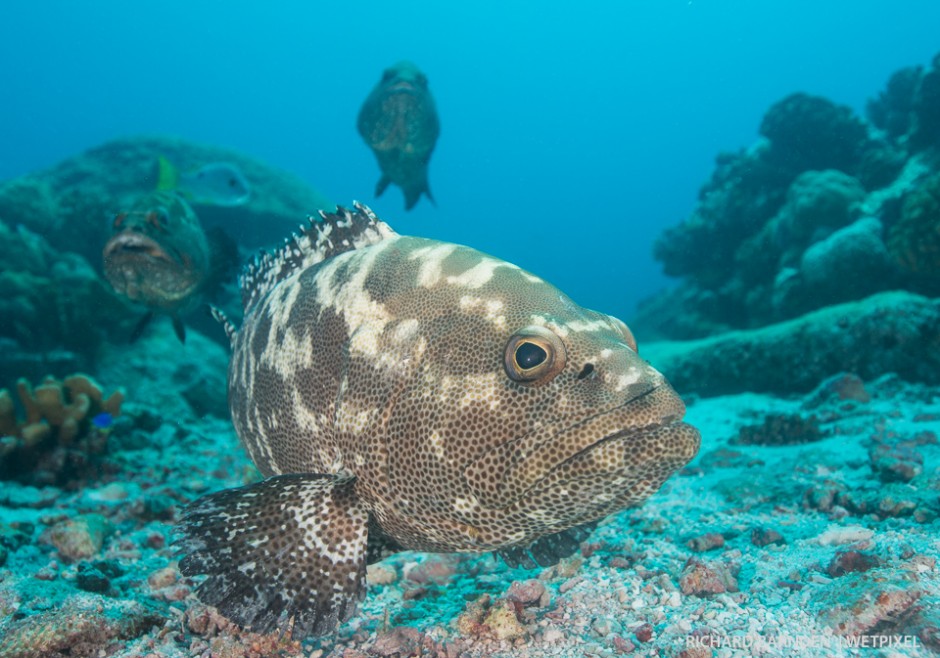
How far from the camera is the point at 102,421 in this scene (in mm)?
6469

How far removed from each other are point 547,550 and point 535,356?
1430mm

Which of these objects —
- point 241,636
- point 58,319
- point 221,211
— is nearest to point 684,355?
point 241,636

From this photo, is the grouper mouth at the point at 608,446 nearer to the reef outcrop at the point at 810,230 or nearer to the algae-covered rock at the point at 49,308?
the reef outcrop at the point at 810,230

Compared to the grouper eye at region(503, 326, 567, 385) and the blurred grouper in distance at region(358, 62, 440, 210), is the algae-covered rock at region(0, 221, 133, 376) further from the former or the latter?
the grouper eye at region(503, 326, 567, 385)

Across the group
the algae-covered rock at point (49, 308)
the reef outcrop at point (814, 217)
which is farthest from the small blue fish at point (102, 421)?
the reef outcrop at point (814, 217)

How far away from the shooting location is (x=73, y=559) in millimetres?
3877

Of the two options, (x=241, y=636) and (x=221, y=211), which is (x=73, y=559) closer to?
(x=241, y=636)

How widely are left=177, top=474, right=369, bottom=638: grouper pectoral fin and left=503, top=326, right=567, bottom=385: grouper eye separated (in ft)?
3.48

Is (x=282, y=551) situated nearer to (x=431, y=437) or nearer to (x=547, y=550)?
(x=431, y=437)

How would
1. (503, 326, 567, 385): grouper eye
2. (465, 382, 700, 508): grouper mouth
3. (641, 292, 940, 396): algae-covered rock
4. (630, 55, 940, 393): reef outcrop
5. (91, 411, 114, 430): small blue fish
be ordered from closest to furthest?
(465, 382, 700, 508): grouper mouth → (503, 326, 567, 385): grouper eye → (91, 411, 114, 430): small blue fish → (641, 292, 940, 396): algae-covered rock → (630, 55, 940, 393): reef outcrop

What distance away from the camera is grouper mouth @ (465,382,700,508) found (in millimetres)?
2193

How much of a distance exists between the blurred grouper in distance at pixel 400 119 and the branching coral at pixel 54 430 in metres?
5.37

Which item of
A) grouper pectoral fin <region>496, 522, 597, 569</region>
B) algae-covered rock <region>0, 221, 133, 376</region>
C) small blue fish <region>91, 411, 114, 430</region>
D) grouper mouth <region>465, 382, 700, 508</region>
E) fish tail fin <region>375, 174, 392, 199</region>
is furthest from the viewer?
fish tail fin <region>375, 174, 392, 199</region>

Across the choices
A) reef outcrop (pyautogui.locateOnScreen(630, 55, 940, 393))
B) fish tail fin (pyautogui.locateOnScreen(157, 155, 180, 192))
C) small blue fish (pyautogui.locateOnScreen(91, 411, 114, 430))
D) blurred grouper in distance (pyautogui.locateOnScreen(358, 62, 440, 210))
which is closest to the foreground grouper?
small blue fish (pyautogui.locateOnScreen(91, 411, 114, 430))
